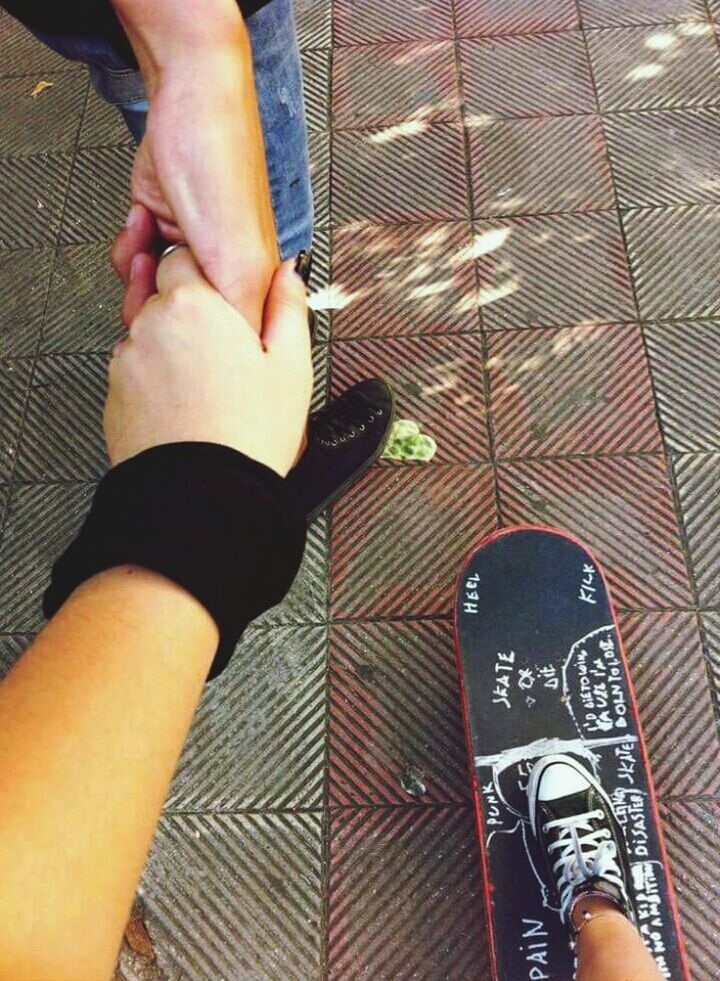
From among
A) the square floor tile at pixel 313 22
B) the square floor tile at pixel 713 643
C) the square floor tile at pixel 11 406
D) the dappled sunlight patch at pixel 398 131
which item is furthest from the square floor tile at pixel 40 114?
the square floor tile at pixel 713 643

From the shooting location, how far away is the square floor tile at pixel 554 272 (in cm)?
300

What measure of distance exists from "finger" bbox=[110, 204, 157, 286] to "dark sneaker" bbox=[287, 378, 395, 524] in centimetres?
106

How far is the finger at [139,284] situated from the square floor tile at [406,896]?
63.4 inches

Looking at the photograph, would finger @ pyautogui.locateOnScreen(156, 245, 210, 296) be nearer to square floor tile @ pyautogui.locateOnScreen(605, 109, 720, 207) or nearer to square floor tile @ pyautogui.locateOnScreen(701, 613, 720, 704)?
square floor tile @ pyautogui.locateOnScreen(701, 613, 720, 704)

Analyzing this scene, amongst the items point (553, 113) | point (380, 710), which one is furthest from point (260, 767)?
point (553, 113)

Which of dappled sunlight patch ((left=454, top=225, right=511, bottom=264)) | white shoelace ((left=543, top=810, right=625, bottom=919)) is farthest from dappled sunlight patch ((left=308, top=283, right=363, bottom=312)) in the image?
white shoelace ((left=543, top=810, right=625, bottom=919))

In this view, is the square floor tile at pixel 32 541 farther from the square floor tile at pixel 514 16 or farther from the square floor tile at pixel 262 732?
the square floor tile at pixel 514 16

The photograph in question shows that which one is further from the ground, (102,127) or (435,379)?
(102,127)

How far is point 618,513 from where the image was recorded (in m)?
2.64

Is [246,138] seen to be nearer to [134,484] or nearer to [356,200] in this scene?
[134,484]

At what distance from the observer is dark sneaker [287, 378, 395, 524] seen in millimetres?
2600

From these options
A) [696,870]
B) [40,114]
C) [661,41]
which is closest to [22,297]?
[40,114]

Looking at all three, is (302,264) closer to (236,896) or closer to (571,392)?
(571,392)

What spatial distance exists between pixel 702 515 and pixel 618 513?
0.28 metres
